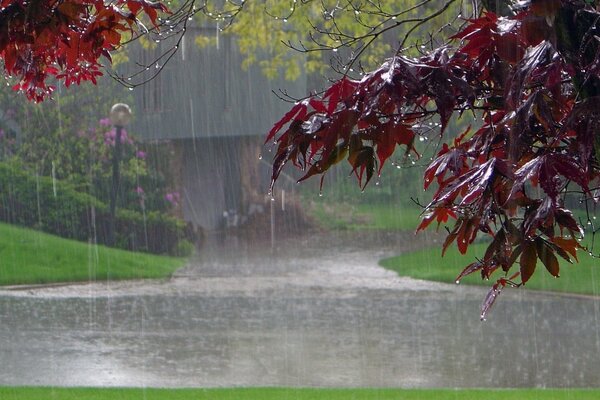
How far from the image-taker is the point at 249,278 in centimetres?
1513

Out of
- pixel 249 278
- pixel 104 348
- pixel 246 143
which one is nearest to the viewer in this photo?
pixel 104 348

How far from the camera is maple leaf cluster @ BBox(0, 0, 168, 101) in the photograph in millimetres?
2742

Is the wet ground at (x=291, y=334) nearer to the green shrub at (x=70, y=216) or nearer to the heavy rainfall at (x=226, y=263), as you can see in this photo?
the heavy rainfall at (x=226, y=263)

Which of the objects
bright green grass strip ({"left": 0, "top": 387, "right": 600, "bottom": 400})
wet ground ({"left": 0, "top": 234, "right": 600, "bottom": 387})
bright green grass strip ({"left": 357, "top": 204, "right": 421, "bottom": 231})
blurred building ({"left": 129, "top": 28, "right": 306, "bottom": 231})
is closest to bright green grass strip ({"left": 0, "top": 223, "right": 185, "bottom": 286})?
wet ground ({"left": 0, "top": 234, "right": 600, "bottom": 387})

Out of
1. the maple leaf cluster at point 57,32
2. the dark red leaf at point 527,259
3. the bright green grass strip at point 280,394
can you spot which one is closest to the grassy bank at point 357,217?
the bright green grass strip at point 280,394

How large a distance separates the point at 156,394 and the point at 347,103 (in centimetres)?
502

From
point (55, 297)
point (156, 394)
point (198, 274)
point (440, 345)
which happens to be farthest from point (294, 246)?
point (156, 394)

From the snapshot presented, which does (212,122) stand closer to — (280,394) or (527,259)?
(280,394)

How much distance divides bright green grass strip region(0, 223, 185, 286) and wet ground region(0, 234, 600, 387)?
1.87 ft

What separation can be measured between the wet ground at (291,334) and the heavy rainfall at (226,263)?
0.04 metres

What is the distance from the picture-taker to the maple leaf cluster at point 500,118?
6.70 feet

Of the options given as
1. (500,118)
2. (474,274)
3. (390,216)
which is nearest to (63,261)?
(474,274)

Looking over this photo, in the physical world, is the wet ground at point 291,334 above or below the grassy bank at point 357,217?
below

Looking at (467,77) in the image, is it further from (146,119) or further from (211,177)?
(211,177)
